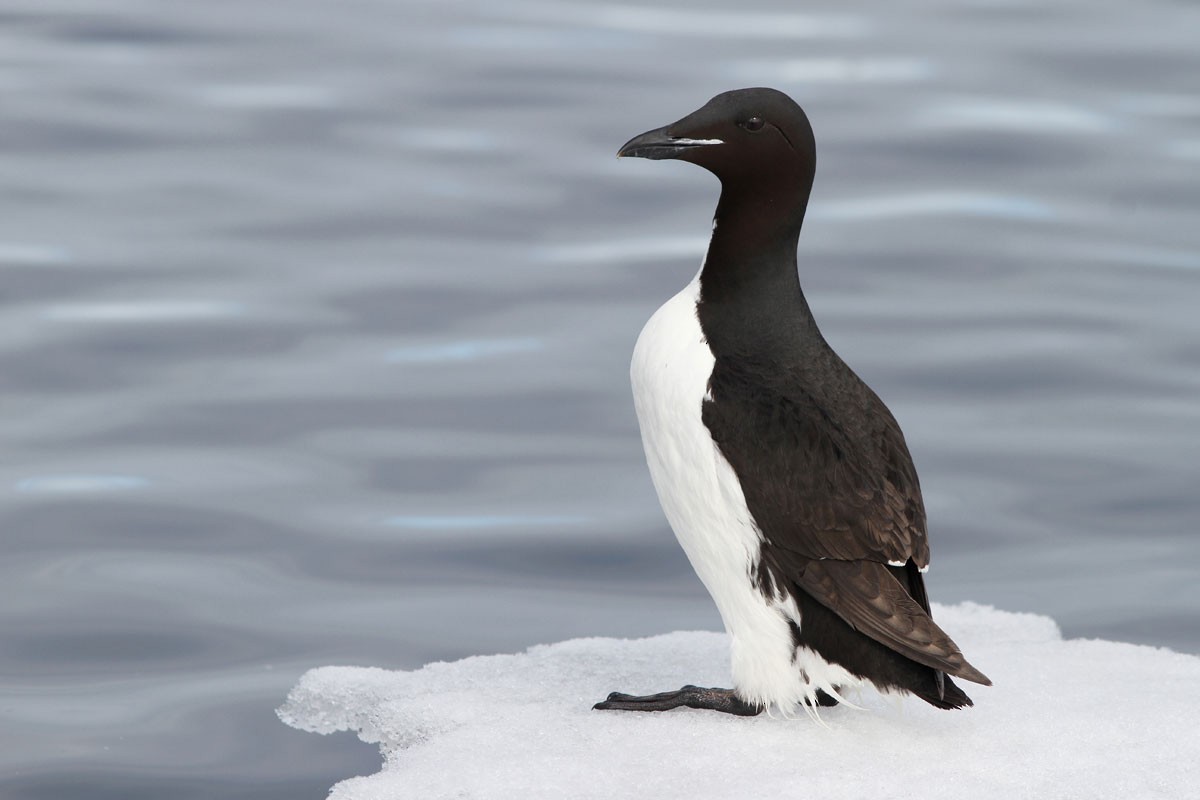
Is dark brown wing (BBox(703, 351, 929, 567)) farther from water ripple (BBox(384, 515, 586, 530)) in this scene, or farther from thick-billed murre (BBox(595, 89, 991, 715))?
water ripple (BBox(384, 515, 586, 530))

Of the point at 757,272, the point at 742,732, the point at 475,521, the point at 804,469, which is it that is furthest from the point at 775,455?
the point at 475,521

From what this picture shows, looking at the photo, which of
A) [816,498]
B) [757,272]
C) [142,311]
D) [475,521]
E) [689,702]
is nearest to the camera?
[816,498]

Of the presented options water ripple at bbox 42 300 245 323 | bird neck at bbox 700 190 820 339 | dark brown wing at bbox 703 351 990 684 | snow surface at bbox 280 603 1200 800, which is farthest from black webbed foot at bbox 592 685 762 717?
water ripple at bbox 42 300 245 323

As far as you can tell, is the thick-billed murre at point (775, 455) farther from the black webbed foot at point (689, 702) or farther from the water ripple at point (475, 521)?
the water ripple at point (475, 521)

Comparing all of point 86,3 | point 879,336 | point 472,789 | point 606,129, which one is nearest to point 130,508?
point 472,789

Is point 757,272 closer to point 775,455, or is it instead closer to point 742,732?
point 775,455

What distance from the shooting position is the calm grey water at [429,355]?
17.7ft

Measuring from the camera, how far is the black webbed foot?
4.38 meters

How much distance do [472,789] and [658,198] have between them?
5.28 metres

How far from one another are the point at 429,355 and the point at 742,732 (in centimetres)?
325

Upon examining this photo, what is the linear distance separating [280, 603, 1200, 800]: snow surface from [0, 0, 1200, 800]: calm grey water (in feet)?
0.73

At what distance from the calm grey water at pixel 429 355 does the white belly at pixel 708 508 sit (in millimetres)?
888

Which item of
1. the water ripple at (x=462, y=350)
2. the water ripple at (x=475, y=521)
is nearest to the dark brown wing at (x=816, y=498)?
the water ripple at (x=475, y=521)

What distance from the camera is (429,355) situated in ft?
23.9
